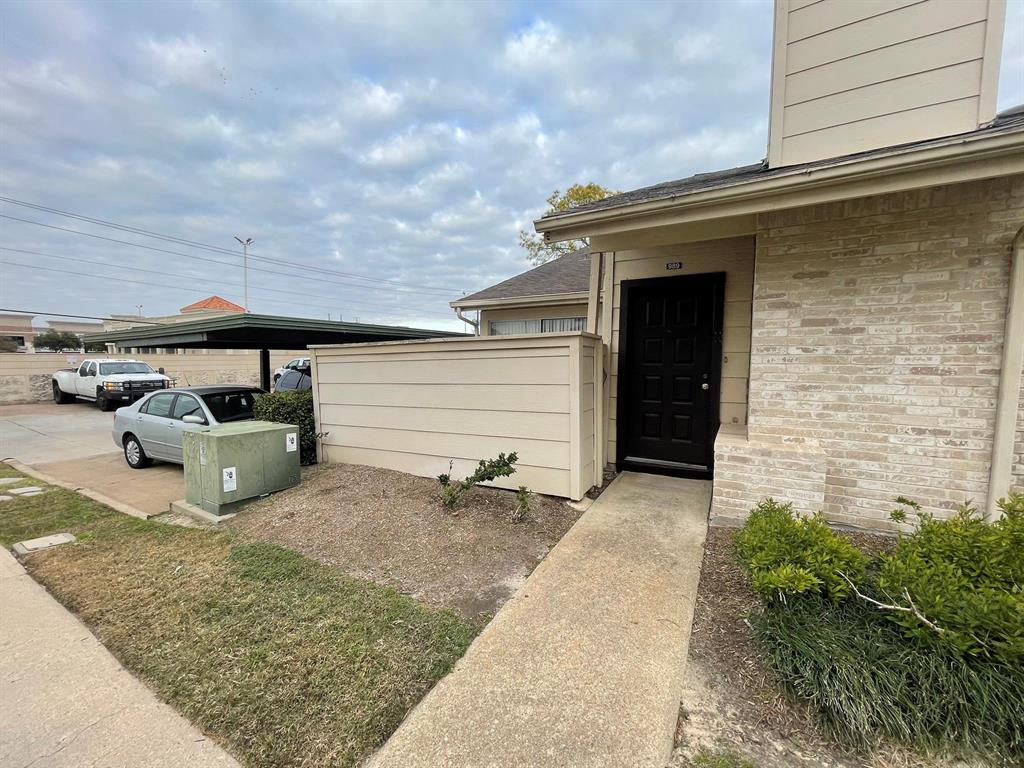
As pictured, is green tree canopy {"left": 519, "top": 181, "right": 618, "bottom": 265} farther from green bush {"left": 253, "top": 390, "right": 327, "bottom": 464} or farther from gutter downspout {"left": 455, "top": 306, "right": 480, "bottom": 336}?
green bush {"left": 253, "top": 390, "right": 327, "bottom": 464}

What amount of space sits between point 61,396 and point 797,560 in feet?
77.8

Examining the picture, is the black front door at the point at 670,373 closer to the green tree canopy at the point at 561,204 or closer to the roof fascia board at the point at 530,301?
the roof fascia board at the point at 530,301

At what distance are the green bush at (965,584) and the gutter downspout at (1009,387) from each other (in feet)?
3.20

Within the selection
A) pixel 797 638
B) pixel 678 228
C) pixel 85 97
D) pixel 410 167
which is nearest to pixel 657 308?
pixel 678 228

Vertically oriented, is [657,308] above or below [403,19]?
below

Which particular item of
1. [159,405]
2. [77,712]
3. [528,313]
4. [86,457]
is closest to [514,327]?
[528,313]

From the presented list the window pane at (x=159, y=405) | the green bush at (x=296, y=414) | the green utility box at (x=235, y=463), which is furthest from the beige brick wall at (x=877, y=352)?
the window pane at (x=159, y=405)

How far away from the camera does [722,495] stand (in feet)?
11.6

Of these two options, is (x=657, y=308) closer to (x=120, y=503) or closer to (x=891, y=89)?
(x=891, y=89)

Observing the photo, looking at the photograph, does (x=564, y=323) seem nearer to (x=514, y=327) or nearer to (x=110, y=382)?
(x=514, y=327)

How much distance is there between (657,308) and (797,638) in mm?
3752

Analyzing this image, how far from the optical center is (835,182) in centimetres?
275

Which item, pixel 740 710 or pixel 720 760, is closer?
pixel 720 760

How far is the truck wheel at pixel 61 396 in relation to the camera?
1603cm
